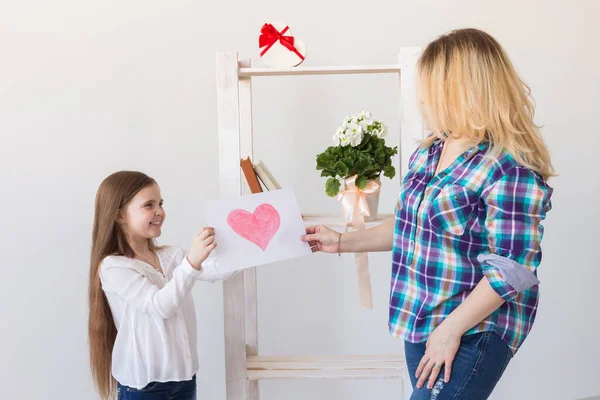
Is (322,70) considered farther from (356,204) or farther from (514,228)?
(514,228)

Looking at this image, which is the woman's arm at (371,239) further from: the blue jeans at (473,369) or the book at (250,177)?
the blue jeans at (473,369)

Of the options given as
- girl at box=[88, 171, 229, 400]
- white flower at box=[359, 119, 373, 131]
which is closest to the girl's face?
girl at box=[88, 171, 229, 400]

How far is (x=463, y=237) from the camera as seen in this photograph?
157 centimetres

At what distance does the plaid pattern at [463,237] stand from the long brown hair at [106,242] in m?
0.93

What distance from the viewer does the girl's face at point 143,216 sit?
7.14 ft

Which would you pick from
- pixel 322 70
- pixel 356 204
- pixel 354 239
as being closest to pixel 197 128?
pixel 322 70

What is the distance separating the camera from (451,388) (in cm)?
157

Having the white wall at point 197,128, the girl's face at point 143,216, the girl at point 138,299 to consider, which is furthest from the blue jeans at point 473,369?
the white wall at point 197,128

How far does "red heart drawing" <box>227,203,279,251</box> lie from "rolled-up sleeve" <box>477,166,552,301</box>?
722 millimetres

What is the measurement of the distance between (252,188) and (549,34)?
5.53 ft

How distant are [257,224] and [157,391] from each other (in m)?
0.63

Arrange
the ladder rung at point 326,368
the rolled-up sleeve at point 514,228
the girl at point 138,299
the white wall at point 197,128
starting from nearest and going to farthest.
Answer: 1. the rolled-up sleeve at point 514,228
2. the girl at point 138,299
3. the ladder rung at point 326,368
4. the white wall at point 197,128

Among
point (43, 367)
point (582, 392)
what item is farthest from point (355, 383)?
point (43, 367)

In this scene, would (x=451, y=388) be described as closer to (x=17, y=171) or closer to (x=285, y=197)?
(x=285, y=197)
